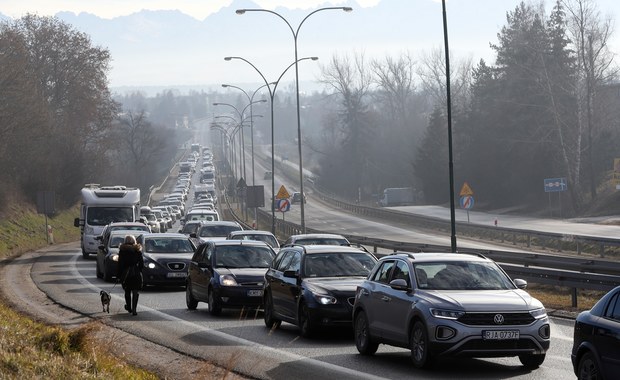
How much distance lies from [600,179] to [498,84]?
47.5 ft

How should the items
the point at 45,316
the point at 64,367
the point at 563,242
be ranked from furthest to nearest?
the point at 563,242 → the point at 45,316 → the point at 64,367

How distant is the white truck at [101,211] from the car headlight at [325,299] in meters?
31.4

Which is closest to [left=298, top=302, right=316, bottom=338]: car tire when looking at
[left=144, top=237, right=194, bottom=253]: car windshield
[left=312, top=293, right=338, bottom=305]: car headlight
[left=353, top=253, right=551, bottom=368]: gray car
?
[left=312, top=293, right=338, bottom=305]: car headlight

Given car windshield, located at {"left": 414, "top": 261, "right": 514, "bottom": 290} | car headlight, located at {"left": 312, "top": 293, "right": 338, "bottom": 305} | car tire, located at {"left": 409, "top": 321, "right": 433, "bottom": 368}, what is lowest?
car tire, located at {"left": 409, "top": 321, "right": 433, "bottom": 368}

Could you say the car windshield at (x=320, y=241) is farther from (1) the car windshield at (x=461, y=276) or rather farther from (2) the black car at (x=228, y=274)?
(1) the car windshield at (x=461, y=276)

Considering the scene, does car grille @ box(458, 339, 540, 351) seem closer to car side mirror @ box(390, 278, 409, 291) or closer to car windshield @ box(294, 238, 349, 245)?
car side mirror @ box(390, 278, 409, 291)

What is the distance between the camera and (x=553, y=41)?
87.6 metres

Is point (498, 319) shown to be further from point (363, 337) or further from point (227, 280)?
point (227, 280)

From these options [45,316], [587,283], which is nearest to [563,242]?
[587,283]

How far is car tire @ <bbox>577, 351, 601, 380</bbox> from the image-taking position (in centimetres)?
1156

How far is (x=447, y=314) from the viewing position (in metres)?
14.4

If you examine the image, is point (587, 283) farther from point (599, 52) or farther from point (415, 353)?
point (599, 52)

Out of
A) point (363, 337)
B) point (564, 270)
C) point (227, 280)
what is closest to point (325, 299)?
point (363, 337)

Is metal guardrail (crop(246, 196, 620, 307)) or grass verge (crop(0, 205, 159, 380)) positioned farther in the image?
metal guardrail (crop(246, 196, 620, 307))
